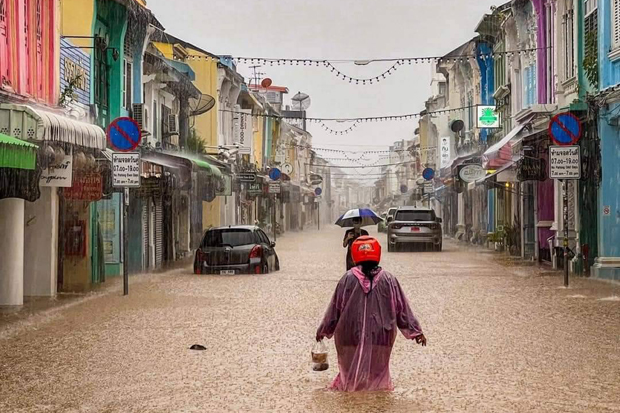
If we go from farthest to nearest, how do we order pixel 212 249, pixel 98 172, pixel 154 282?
pixel 212 249
pixel 154 282
pixel 98 172

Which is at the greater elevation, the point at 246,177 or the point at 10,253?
the point at 246,177

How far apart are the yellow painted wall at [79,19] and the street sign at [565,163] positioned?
1103 cm

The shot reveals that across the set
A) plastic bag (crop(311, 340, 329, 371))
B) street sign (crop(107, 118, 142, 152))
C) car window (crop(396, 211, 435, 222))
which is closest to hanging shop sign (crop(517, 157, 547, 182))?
street sign (crop(107, 118, 142, 152))

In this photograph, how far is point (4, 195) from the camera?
650 inches

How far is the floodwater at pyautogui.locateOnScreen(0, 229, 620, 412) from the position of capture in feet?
29.1

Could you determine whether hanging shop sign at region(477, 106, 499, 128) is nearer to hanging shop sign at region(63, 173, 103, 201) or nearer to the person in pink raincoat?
hanging shop sign at region(63, 173, 103, 201)

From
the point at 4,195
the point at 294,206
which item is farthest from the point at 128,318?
the point at 294,206

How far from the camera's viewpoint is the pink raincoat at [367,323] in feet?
28.6

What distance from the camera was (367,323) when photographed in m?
8.72

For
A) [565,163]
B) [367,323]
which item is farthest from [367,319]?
[565,163]

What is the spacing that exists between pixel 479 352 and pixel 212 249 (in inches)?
586

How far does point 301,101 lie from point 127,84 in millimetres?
78017

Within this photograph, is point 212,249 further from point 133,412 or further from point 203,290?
point 133,412

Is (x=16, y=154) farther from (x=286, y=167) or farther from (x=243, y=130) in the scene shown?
(x=286, y=167)
